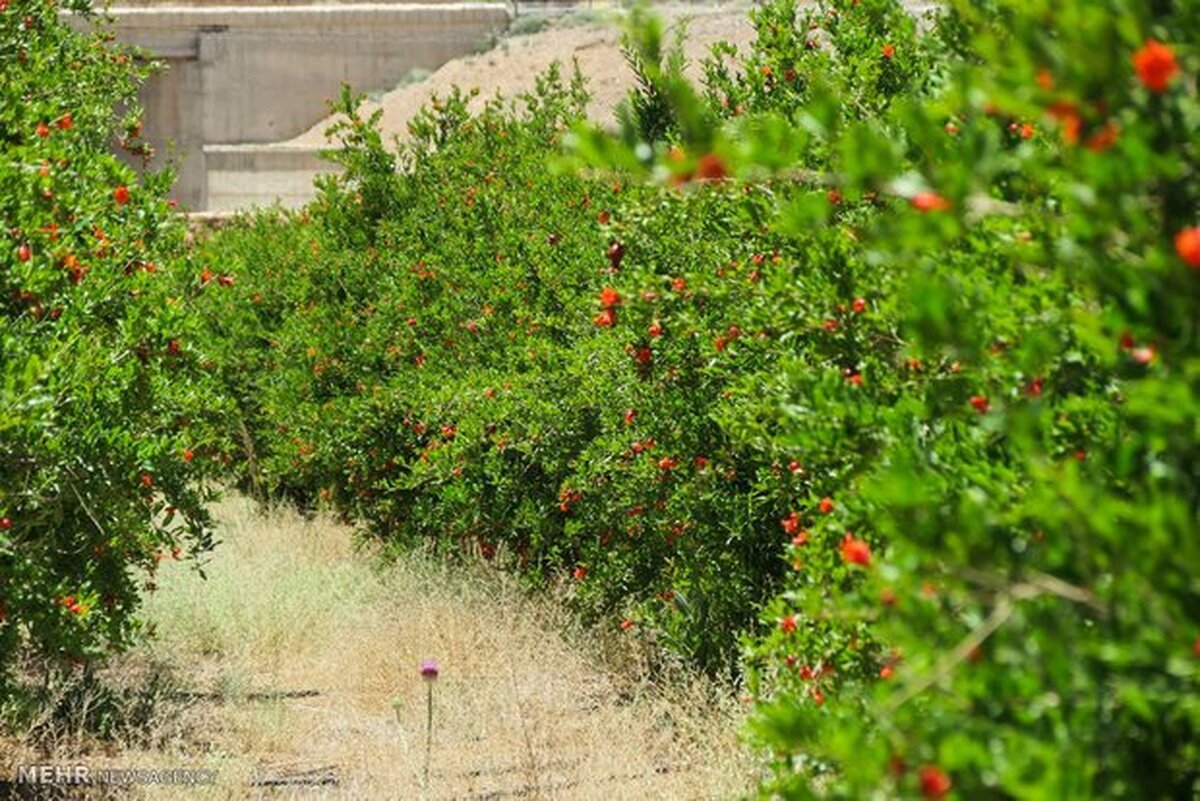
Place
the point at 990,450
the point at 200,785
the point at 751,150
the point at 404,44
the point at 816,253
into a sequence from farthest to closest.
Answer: the point at 404,44
the point at 200,785
the point at 816,253
the point at 990,450
the point at 751,150

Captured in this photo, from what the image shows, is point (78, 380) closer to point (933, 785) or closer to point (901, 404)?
point (901, 404)

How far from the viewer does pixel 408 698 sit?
7.80m

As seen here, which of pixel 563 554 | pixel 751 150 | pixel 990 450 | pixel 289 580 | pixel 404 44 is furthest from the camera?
pixel 404 44

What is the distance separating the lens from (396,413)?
34.4 feet

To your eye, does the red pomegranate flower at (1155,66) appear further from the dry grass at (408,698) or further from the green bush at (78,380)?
the dry grass at (408,698)

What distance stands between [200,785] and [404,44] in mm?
29908

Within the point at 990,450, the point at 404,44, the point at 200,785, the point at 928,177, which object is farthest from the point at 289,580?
the point at 404,44

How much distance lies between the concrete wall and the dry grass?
2536cm

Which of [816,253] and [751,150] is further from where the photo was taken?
[816,253]

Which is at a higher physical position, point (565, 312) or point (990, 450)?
point (990, 450)

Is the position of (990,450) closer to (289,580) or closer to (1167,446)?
(1167,446)

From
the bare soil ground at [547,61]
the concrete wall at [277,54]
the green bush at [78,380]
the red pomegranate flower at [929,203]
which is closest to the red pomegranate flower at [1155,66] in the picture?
the red pomegranate flower at [929,203]

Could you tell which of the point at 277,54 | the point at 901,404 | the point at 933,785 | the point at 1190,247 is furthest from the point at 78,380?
the point at 277,54

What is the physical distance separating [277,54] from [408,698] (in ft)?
94.8
